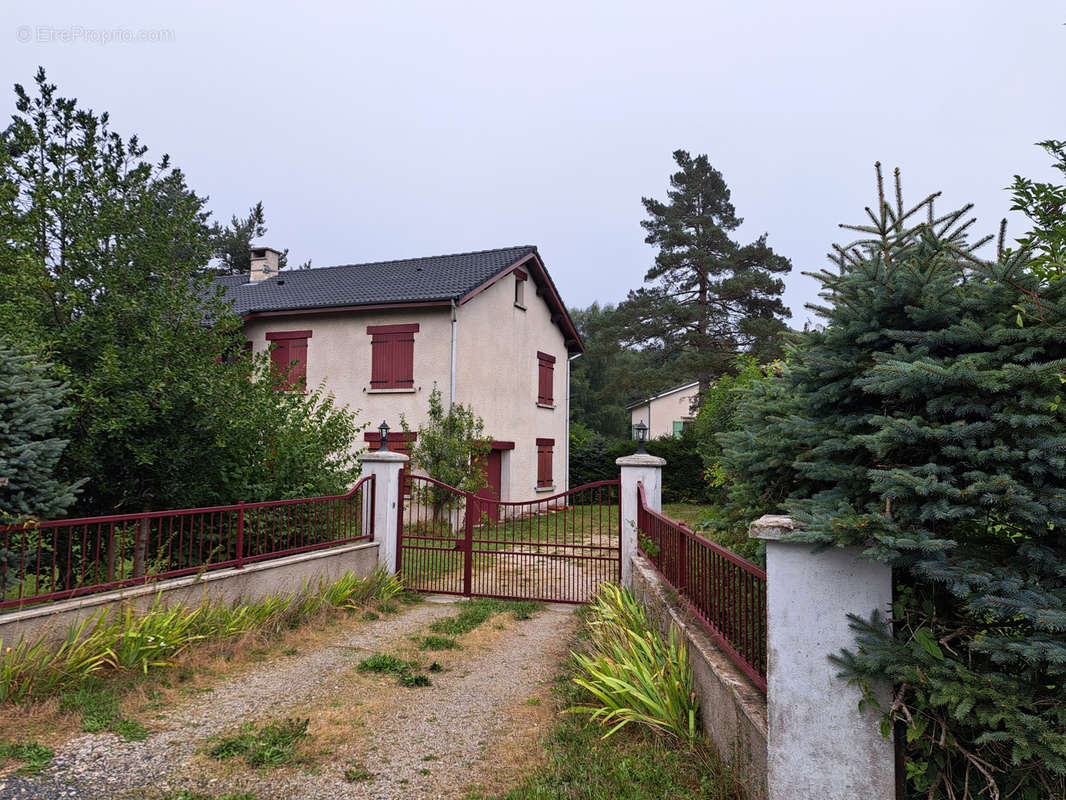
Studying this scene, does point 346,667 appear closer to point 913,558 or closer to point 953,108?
point 913,558

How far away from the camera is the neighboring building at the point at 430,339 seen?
14742 millimetres

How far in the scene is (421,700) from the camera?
4.72m

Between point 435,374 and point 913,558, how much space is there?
42.5 feet

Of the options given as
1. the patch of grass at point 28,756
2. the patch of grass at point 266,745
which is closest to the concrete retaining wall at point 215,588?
the patch of grass at point 28,756

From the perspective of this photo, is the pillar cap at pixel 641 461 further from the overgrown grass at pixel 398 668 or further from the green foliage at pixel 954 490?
the green foliage at pixel 954 490

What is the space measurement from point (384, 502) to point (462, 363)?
682cm

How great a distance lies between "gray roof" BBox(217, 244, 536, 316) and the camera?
49.3 ft

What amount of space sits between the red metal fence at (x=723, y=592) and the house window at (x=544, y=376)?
13.5 m

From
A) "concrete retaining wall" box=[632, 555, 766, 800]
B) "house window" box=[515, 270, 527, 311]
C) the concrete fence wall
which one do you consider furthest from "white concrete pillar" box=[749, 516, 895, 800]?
"house window" box=[515, 270, 527, 311]

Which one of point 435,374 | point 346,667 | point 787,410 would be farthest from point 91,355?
point 435,374

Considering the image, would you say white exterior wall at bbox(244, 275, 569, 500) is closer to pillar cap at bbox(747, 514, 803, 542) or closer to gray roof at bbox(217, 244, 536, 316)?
gray roof at bbox(217, 244, 536, 316)

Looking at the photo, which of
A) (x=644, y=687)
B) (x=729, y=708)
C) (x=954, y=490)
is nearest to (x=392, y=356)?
(x=644, y=687)

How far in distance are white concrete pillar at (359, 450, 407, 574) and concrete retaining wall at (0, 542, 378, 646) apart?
6.7 inches

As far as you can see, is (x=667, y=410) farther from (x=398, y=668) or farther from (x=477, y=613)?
(x=398, y=668)
